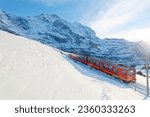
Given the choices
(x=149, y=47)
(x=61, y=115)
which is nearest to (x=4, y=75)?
(x=61, y=115)

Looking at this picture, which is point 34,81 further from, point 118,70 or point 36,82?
point 118,70

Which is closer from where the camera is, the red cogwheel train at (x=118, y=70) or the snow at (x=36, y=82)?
the snow at (x=36, y=82)

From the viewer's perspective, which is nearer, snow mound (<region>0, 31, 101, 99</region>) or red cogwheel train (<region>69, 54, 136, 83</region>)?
snow mound (<region>0, 31, 101, 99</region>)

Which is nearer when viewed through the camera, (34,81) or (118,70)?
(34,81)

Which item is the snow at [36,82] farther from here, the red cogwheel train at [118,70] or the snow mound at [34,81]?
the red cogwheel train at [118,70]

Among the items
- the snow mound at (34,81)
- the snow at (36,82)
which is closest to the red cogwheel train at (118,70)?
the snow at (36,82)

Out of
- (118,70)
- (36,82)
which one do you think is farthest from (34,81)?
(118,70)

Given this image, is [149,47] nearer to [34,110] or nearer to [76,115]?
[76,115]

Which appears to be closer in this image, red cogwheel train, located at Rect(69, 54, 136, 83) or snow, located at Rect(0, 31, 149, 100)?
snow, located at Rect(0, 31, 149, 100)

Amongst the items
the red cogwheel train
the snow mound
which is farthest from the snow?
the red cogwheel train

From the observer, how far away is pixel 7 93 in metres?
13.5

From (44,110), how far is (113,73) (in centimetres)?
1614

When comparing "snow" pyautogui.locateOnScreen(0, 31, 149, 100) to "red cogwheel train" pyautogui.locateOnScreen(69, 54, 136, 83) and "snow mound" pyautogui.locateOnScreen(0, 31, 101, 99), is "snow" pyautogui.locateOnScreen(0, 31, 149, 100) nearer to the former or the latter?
"snow mound" pyautogui.locateOnScreen(0, 31, 101, 99)

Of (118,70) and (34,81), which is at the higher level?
(118,70)
